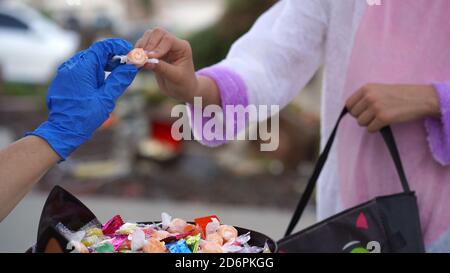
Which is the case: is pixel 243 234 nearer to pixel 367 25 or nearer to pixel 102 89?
pixel 102 89

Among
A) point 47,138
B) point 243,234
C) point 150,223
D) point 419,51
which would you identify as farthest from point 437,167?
point 47,138

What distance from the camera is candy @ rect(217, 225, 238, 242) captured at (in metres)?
1.23

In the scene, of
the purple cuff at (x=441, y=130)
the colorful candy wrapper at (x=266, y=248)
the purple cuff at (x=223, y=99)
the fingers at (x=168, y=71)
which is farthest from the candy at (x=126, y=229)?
the purple cuff at (x=441, y=130)

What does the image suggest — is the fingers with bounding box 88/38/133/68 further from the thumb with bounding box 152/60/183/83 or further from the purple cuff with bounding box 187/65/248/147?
the purple cuff with bounding box 187/65/248/147

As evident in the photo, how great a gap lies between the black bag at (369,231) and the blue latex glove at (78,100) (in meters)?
0.50

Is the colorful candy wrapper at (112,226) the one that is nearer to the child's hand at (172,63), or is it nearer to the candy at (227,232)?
the candy at (227,232)

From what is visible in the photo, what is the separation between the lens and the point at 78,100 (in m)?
1.33

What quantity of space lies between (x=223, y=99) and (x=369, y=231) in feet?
1.69

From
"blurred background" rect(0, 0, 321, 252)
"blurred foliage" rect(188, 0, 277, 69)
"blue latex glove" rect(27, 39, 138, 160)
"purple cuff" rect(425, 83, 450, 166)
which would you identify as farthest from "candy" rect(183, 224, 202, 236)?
"blurred foliage" rect(188, 0, 277, 69)

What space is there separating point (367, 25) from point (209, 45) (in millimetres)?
4939

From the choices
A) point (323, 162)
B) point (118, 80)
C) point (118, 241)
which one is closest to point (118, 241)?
point (118, 241)

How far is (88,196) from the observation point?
508cm

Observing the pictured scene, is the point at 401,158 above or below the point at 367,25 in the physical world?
below

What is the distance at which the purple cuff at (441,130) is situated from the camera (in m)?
1.63
